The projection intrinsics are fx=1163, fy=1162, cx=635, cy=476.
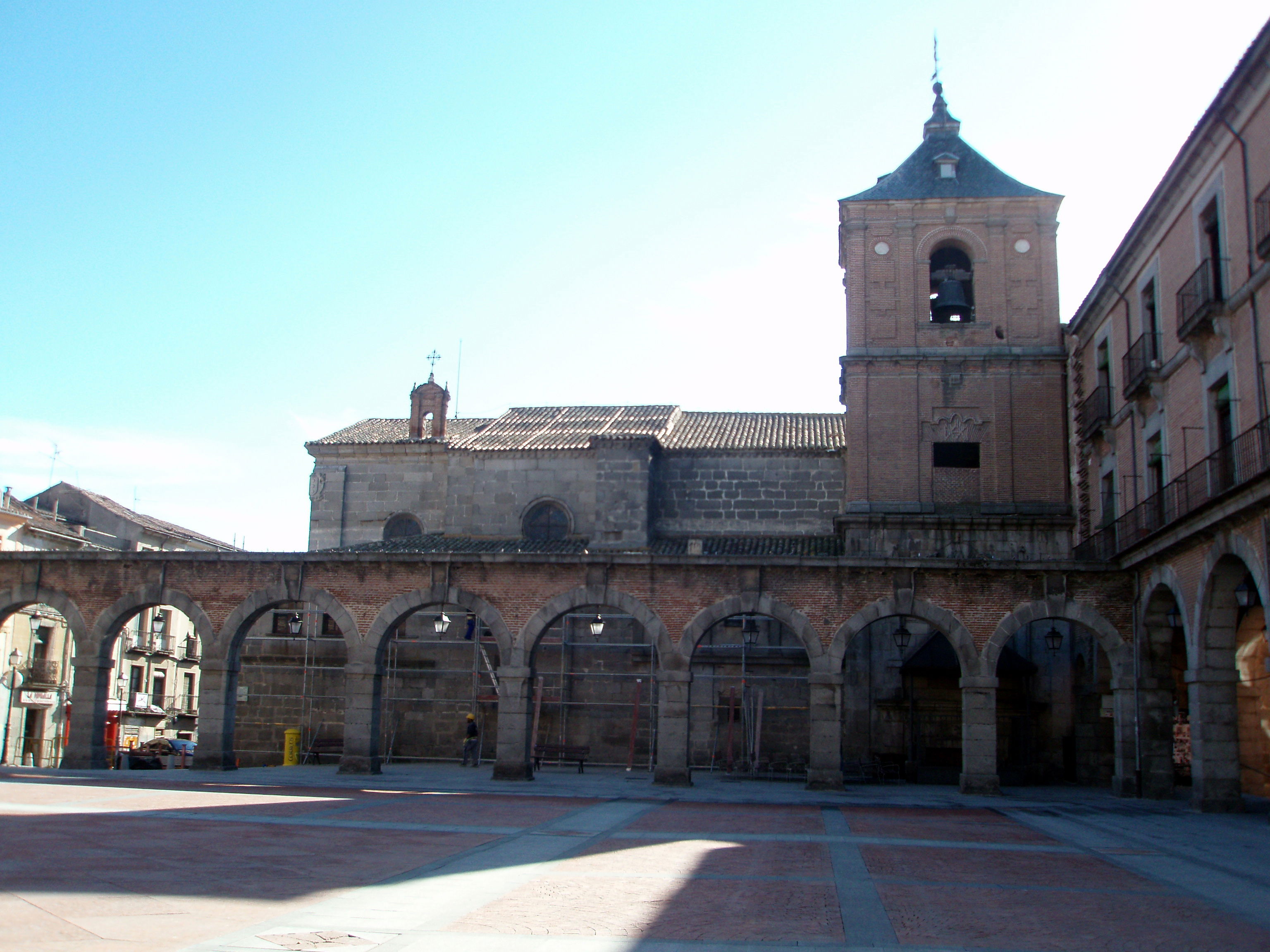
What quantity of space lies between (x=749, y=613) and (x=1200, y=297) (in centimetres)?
983

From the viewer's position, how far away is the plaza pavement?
26.5 feet

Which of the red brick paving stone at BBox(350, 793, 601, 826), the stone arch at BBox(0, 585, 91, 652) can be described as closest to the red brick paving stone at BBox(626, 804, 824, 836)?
the red brick paving stone at BBox(350, 793, 601, 826)

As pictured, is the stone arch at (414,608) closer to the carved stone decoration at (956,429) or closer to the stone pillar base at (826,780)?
the stone pillar base at (826,780)

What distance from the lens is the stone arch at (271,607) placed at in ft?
78.9

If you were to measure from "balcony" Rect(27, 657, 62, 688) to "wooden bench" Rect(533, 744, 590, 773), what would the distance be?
62.4ft

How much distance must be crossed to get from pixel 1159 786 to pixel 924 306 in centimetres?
1370

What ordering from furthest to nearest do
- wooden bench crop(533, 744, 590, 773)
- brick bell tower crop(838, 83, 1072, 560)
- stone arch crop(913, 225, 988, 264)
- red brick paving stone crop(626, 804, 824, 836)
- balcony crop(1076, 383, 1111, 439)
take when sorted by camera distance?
stone arch crop(913, 225, 988, 264) → brick bell tower crop(838, 83, 1072, 560) → wooden bench crop(533, 744, 590, 773) → balcony crop(1076, 383, 1111, 439) → red brick paving stone crop(626, 804, 824, 836)

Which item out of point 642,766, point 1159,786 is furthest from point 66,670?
point 1159,786

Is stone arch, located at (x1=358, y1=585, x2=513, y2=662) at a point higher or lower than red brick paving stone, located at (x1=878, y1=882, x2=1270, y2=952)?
higher

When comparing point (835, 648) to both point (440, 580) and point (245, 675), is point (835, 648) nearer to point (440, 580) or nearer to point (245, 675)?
point (440, 580)

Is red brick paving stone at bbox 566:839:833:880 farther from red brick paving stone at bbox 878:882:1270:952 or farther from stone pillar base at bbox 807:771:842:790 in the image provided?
stone pillar base at bbox 807:771:842:790

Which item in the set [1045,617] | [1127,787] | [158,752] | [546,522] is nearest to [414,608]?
[546,522]

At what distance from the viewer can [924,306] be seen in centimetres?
3019

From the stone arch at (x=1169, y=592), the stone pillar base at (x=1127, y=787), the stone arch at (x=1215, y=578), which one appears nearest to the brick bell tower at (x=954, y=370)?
the stone arch at (x=1169, y=592)
